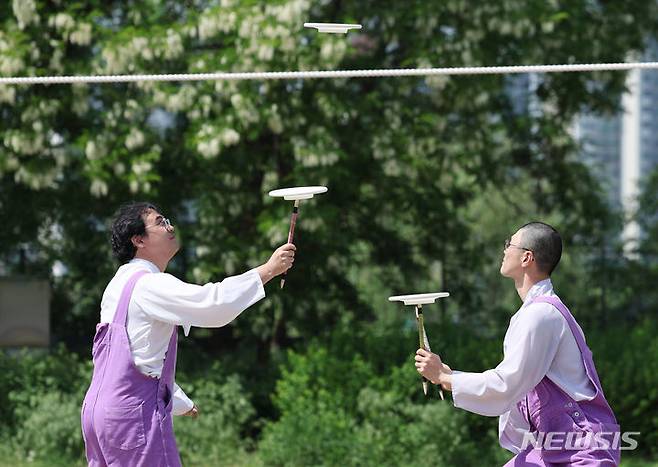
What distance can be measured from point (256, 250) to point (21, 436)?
265 centimetres

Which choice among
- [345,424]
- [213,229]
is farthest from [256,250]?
[345,424]

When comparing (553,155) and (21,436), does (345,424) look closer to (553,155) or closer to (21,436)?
(21,436)

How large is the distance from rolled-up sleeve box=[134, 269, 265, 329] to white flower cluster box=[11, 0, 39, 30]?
6.16 meters

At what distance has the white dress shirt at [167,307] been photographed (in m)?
4.49

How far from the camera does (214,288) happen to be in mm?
4547

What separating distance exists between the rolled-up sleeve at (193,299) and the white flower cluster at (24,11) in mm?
6156

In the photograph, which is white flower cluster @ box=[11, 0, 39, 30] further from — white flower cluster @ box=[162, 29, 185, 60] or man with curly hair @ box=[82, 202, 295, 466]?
man with curly hair @ box=[82, 202, 295, 466]

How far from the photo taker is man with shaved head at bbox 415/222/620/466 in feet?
13.6

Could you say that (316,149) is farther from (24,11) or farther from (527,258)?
(527,258)

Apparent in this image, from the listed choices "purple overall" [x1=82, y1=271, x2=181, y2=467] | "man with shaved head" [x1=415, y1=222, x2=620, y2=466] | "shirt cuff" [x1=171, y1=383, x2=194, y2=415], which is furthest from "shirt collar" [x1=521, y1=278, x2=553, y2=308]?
"shirt cuff" [x1=171, y1=383, x2=194, y2=415]

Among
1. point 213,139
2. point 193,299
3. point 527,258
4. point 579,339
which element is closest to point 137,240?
point 193,299

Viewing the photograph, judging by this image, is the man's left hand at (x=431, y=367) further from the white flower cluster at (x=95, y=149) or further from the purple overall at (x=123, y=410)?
the white flower cluster at (x=95, y=149)

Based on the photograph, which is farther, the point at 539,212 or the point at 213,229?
the point at 539,212

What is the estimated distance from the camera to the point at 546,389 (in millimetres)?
4203
